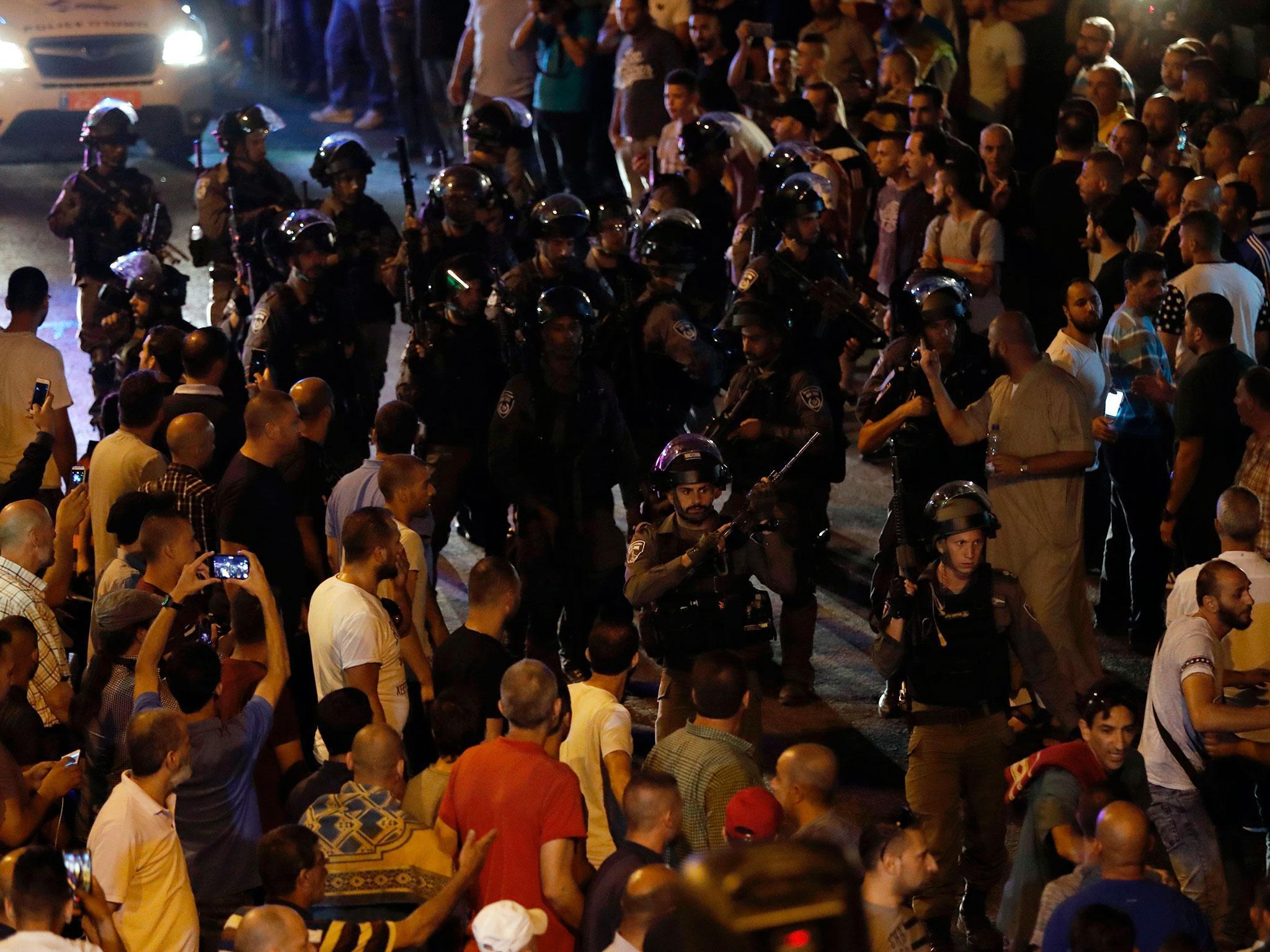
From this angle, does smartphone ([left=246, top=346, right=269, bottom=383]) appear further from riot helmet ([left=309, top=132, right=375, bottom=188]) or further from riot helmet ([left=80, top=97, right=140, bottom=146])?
riot helmet ([left=80, top=97, right=140, bottom=146])

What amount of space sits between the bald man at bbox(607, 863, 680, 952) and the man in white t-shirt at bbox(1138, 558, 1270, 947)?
2496 millimetres

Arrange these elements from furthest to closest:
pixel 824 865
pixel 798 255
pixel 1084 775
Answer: pixel 798 255 < pixel 1084 775 < pixel 824 865

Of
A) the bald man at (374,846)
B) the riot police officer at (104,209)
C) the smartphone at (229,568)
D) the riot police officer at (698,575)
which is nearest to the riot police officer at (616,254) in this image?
the riot police officer at (698,575)

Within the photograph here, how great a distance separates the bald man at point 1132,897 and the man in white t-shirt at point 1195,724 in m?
1.23

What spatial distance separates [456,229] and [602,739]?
548cm

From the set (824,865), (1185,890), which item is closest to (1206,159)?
(1185,890)

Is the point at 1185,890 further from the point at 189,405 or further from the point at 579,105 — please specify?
the point at 579,105

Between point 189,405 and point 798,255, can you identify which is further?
point 798,255

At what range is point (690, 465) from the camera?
715 cm

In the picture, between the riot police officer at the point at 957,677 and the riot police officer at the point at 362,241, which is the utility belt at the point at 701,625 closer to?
the riot police officer at the point at 957,677

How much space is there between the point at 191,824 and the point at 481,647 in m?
1.16

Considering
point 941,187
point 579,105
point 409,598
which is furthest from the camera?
point 579,105

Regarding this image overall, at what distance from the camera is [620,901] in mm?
4844

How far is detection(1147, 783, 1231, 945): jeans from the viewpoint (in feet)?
20.6
